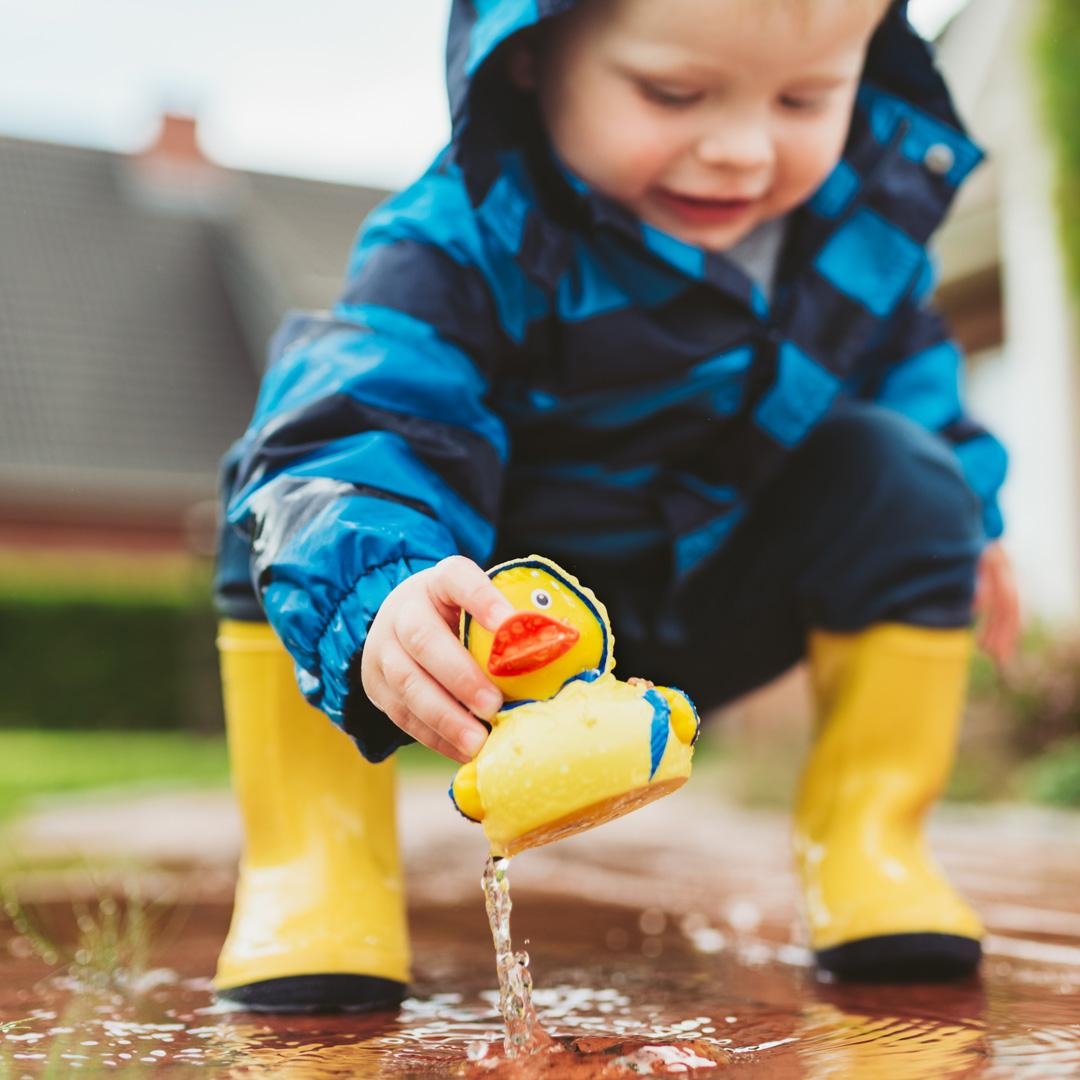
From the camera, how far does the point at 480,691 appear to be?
1117 millimetres

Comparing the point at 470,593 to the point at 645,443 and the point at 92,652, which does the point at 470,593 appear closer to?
the point at 645,443

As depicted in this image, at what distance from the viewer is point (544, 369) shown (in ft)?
5.55

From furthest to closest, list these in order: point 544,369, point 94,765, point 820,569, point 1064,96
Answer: point 94,765, point 1064,96, point 820,569, point 544,369

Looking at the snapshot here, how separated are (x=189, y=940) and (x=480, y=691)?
101cm

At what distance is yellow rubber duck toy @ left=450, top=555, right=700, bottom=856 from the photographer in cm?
107

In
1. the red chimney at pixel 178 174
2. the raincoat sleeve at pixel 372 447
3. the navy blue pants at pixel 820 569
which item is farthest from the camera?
the red chimney at pixel 178 174

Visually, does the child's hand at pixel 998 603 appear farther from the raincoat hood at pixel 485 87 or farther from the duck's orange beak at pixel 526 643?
the duck's orange beak at pixel 526 643

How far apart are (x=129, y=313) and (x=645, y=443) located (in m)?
13.6

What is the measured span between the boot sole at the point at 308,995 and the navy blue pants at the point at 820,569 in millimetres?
558

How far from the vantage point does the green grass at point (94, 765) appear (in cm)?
511

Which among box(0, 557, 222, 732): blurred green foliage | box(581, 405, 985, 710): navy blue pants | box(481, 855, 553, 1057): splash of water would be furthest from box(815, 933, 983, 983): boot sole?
box(0, 557, 222, 732): blurred green foliage

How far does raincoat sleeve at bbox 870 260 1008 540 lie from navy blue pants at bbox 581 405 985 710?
150 mm

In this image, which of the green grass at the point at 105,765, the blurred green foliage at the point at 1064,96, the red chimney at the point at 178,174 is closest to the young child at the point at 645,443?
the green grass at the point at 105,765

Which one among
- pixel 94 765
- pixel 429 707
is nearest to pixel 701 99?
pixel 429 707
